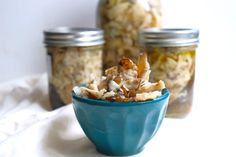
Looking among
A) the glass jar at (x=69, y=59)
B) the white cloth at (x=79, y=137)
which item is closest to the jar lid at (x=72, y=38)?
the glass jar at (x=69, y=59)

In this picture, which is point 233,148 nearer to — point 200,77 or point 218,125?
point 218,125

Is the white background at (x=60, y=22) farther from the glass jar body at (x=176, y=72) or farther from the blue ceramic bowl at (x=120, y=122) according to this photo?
the blue ceramic bowl at (x=120, y=122)

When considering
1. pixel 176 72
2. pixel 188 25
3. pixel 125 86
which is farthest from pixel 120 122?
pixel 188 25

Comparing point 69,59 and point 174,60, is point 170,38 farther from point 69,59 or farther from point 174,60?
point 69,59

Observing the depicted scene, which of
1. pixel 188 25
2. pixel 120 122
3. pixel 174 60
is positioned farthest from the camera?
pixel 188 25

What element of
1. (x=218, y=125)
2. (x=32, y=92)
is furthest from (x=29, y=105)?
(x=218, y=125)
